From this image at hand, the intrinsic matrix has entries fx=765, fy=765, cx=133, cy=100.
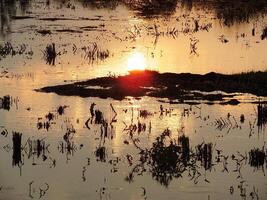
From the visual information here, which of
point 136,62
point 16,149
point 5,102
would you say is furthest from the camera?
point 136,62

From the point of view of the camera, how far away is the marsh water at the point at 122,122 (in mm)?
10391

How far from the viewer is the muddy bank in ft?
54.7

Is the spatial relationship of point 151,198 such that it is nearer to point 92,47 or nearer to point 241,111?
point 241,111

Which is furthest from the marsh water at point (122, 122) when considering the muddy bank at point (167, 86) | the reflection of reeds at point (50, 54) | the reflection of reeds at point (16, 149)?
the muddy bank at point (167, 86)

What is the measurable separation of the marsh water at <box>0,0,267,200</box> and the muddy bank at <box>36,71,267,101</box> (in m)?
0.46

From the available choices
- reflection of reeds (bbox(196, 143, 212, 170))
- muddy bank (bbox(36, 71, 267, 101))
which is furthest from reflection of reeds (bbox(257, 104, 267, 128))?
reflection of reeds (bbox(196, 143, 212, 170))

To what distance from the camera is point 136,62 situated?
68.0ft

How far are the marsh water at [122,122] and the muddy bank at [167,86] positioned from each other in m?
0.46

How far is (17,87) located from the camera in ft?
56.5

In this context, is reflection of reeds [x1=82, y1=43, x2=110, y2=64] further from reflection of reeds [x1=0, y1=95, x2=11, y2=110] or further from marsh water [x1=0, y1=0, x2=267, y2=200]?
reflection of reeds [x1=0, y1=95, x2=11, y2=110]

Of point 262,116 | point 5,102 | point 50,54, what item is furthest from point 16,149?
point 50,54

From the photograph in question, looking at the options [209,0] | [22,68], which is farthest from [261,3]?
[22,68]

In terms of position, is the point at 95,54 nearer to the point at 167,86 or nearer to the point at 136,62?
the point at 136,62

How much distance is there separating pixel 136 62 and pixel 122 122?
705 cm
